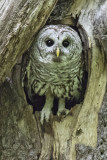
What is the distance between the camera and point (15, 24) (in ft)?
A: 6.75

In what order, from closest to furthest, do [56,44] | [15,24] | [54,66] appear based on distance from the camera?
[15,24] < [56,44] < [54,66]

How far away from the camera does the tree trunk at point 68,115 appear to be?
2.31m

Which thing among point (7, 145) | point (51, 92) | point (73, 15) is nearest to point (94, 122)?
point (51, 92)

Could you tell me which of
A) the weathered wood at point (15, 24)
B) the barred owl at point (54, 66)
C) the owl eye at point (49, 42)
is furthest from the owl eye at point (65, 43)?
the weathered wood at point (15, 24)

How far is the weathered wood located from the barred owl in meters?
0.40

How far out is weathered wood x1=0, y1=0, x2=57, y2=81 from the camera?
2.04 metres

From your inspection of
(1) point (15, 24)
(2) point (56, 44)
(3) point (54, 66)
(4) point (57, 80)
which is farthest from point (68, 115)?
(1) point (15, 24)

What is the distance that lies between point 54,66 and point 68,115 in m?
0.47

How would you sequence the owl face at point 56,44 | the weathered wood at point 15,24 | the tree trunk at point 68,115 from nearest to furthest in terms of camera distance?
the weathered wood at point 15,24
the tree trunk at point 68,115
the owl face at point 56,44

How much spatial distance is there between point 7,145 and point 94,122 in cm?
77

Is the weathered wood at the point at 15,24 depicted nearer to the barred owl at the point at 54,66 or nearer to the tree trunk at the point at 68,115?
the tree trunk at the point at 68,115

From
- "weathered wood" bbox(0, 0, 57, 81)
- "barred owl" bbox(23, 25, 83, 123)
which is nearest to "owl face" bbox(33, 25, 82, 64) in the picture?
"barred owl" bbox(23, 25, 83, 123)

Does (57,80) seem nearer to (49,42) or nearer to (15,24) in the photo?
(49,42)

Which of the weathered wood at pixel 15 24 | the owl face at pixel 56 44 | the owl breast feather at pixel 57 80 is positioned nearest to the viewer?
the weathered wood at pixel 15 24
